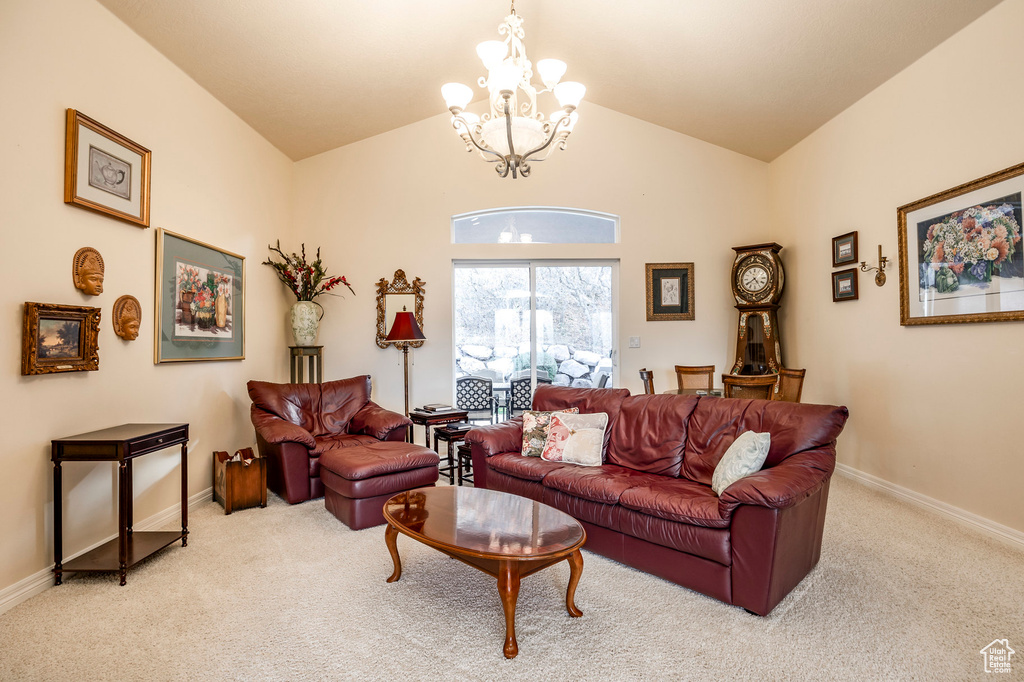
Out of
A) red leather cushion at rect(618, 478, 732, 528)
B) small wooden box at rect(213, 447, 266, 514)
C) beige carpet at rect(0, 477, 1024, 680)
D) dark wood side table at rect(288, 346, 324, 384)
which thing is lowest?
beige carpet at rect(0, 477, 1024, 680)

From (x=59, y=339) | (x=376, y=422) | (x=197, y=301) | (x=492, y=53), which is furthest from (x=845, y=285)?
(x=59, y=339)

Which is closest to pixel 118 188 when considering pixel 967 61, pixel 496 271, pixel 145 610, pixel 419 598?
pixel 145 610

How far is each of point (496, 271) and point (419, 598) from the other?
153 inches

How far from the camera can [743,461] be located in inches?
101

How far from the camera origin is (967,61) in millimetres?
3221

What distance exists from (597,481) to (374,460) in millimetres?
1497

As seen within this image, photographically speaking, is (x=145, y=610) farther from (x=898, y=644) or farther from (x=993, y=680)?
(x=993, y=680)

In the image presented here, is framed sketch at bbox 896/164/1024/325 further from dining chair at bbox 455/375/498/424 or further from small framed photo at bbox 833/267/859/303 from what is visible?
dining chair at bbox 455/375/498/424

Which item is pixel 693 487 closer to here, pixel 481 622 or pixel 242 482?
pixel 481 622

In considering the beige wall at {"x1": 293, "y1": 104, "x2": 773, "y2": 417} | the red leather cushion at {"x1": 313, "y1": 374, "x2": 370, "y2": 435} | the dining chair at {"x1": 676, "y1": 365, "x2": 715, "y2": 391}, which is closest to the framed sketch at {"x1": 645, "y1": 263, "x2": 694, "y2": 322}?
the beige wall at {"x1": 293, "y1": 104, "x2": 773, "y2": 417}

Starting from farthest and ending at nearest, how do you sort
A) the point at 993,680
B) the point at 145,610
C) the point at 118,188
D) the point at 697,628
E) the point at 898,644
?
the point at 118,188 → the point at 145,610 → the point at 697,628 → the point at 898,644 → the point at 993,680

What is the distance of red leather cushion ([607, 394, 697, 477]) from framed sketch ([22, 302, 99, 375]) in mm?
3158

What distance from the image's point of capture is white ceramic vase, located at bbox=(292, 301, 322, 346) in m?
4.99

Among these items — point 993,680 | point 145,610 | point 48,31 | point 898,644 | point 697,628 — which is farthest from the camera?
point 48,31
